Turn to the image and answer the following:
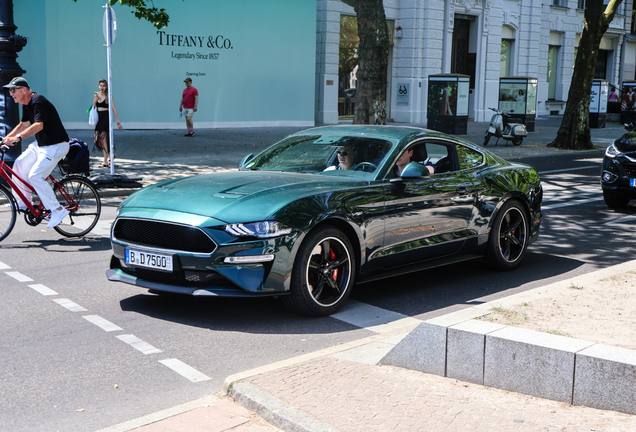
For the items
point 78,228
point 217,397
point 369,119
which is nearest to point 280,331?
point 217,397

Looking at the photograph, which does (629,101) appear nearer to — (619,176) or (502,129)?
(502,129)

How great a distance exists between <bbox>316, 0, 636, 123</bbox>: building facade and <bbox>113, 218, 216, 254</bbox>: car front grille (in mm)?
23137

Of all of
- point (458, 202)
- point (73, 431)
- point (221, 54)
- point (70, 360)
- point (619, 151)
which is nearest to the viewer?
point (73, 431)

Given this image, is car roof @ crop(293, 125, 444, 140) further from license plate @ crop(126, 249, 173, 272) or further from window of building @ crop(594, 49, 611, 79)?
window of building @ crop(594, 49, 611, 79)

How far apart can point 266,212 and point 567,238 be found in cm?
549

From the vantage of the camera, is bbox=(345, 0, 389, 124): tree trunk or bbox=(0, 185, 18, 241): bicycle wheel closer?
bbox=(0, 185, 18, 241): bicycle wheel

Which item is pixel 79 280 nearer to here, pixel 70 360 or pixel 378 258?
pixel 70 360

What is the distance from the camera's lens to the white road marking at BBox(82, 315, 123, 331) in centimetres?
556

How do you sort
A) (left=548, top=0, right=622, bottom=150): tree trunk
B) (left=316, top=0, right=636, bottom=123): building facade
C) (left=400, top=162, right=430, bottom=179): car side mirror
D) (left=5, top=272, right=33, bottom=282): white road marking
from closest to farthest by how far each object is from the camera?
(left=400, top=162, right=430, bottom=179): car side mirror < (left=5, top=272, right=33, bottom=282): white road marking < (left=548, top=0, right=622, bottom=150): tree trunk < (left=316, top=0, right=636, bottom=123): building facade

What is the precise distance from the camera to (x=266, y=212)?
547cm

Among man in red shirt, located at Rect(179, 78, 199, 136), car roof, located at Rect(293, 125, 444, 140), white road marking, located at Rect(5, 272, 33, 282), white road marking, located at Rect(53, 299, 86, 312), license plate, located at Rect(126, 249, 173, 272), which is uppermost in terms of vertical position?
man in red shirt, located at Rect(179, 78, 199, 136)

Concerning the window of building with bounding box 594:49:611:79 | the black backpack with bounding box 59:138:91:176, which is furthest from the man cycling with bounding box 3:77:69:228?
the window of building with bounding box 594:49:611:79

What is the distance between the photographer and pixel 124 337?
5.36m

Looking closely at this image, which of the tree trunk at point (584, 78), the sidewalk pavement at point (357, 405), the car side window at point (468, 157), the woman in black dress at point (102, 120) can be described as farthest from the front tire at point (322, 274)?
the tree trunk at point (584, 78)
